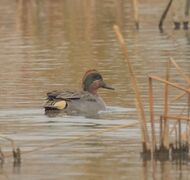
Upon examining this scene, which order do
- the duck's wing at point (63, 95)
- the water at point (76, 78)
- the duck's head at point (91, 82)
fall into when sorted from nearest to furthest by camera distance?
the water at point (76, 78)
the duck's wing at point (63, 95)
the duck's head at point (91, 82)

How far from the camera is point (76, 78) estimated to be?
20547 mm

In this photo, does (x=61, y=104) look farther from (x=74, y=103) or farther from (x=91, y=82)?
(x=91, y=82)

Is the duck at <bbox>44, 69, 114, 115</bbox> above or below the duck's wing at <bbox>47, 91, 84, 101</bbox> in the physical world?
below

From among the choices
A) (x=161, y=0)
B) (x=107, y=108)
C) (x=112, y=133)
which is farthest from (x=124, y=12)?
(x=112, y=133)

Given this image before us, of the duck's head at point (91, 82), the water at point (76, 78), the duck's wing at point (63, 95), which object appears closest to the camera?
the water at point (76, 78)

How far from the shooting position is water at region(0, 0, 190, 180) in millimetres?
11664

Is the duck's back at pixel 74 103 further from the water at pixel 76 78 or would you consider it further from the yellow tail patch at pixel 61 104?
the water at pixel 76 78

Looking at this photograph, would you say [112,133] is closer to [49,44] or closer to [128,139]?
[128,139]

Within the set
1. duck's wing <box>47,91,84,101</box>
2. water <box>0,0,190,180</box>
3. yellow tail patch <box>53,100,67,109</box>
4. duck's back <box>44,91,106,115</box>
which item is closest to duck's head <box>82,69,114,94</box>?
water <box>0,0,190,180</box>

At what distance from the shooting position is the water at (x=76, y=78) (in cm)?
1166

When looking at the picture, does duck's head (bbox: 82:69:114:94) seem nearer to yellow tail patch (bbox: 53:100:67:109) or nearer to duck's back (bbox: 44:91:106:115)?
duck's back (bbox: 44:91:106:115)

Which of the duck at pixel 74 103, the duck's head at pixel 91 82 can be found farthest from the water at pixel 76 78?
the duck's head at pixel 91 82

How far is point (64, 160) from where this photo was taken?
11.9 metres

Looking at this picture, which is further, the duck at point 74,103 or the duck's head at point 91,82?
the duck's head at point 91,82
